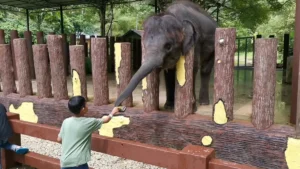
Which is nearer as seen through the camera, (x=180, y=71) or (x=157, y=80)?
(x=180, y=71)

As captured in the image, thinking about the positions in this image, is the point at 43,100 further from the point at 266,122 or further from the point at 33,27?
the point at 33,27

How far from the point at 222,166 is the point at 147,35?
1.52 meters

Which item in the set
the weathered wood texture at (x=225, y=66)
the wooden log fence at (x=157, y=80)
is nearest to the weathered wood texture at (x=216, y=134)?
the wooden log fence at (x=157, y=80)

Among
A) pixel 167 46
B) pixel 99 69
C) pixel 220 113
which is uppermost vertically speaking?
pixel 167 46

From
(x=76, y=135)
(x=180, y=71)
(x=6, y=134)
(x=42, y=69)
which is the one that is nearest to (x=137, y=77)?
(x=180, y=71)

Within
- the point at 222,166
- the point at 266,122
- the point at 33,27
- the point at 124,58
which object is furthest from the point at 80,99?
the point at 33,27

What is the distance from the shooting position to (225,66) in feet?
8.13

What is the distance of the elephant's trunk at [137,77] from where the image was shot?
8.13 feet

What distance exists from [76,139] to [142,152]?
1.66 feet

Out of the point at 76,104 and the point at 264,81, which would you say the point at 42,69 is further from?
the point at 264,81

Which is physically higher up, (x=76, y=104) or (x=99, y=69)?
(x=99, y=69)

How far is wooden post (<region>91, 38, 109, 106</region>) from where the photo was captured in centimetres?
309

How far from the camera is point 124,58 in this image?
298cm

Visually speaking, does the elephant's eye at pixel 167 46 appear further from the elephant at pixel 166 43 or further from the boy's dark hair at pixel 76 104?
the boy's dark hair at pixel 76 104
